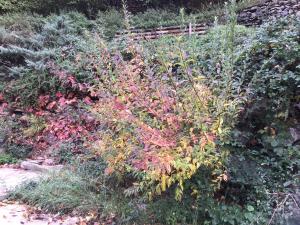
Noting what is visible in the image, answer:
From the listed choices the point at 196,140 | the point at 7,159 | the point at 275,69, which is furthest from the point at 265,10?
the point at 7,159

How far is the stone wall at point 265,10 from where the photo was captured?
26.0 feet

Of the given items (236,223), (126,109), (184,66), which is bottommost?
(236,223)

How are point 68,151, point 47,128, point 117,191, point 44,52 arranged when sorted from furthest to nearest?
point 44,52 → point 47,128 → point 68,151 → point 117,191

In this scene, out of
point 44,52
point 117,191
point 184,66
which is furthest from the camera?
point 44,52

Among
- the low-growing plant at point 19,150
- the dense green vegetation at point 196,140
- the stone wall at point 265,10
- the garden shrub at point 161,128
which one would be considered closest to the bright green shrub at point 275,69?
the dense green vegetation at point 196,140

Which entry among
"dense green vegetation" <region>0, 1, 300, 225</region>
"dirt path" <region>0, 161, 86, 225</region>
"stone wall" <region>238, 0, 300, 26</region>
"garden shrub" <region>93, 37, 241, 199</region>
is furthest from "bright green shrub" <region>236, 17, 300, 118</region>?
"stone wall" <region>238, 0, 300, 26</region>

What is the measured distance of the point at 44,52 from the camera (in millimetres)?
7137

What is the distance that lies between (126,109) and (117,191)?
0.95 metres

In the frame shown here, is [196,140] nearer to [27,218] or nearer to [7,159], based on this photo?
[27,218]

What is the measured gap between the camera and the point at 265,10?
8.39 m

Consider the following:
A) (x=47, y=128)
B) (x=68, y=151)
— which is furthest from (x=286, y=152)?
(x=47, y=128)

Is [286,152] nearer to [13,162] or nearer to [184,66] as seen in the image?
[184,66]

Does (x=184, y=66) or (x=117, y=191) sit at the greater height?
(x=184, y=66)

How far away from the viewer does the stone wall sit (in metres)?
7.93
